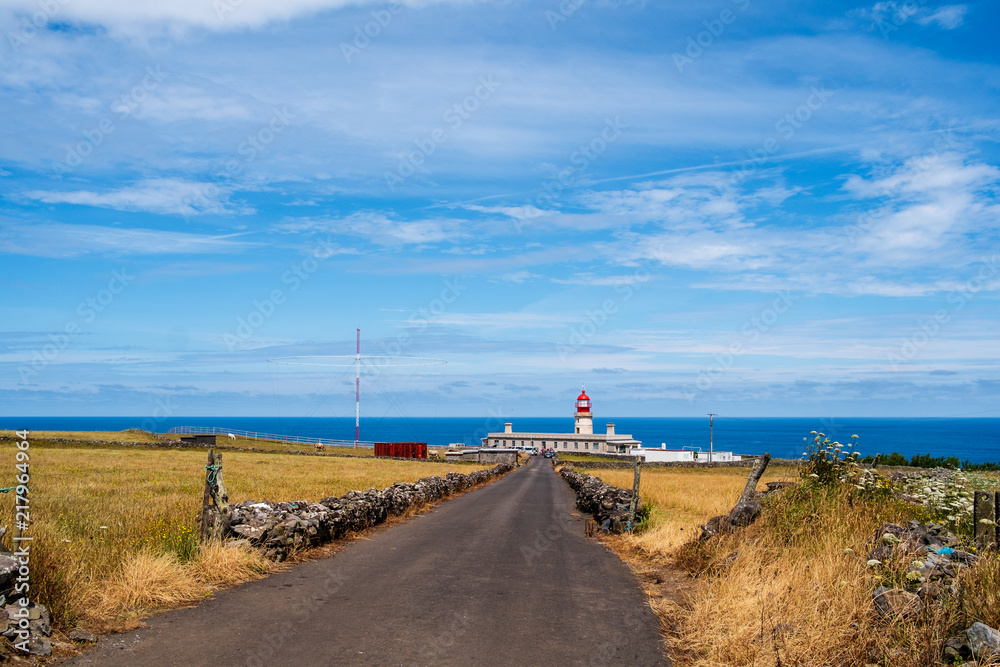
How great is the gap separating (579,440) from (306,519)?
118637 mm

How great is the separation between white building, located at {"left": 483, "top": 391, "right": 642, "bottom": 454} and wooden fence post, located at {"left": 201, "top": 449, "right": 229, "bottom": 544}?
11316 cm

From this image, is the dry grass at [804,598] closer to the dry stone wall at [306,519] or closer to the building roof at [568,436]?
the dry stone wall at [306,519]

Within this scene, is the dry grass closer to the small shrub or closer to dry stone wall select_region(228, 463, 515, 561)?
the small shrub

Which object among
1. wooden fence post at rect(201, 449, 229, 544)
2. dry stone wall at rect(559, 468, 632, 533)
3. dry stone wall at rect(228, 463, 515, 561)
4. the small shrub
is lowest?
dry stone wall at rect(559, 468, 632, 533)

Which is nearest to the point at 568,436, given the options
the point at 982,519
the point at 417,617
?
the point at 417,617

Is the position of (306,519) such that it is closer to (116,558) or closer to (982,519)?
(116,558)

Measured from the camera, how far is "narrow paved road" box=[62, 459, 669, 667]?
741cm

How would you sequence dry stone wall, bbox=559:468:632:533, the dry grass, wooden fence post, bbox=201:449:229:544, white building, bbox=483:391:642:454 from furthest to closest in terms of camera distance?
white building, bbox=483:391:642:454
dry stone wall, bbox=559:468:632:533
wooden fence post, bbox=201:449:229:544
the dry grass

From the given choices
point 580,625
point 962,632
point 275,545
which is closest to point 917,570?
point 962,632

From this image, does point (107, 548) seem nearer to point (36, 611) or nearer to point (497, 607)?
point (36, 611)

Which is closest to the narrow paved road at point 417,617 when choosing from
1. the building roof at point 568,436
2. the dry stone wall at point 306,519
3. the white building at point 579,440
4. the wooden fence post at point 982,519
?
the dry stone wall at point 306,519

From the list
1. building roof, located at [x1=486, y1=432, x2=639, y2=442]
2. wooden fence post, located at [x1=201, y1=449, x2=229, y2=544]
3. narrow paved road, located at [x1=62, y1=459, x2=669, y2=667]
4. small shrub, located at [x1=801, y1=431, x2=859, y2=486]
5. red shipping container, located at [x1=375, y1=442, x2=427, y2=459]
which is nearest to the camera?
narrow paved road, located at [x1=62, y1=459, x2=669, y2=667]

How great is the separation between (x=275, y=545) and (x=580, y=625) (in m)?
6.13

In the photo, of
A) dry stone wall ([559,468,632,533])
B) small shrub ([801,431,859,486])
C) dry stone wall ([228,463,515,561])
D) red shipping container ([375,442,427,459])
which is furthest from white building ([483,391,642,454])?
small shrub ([801,431,859,486])
